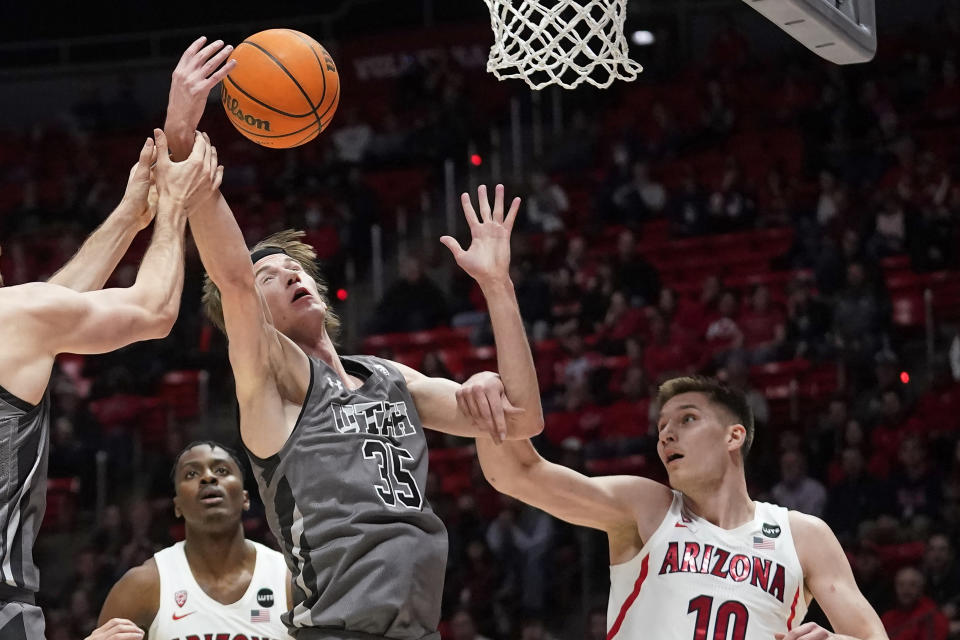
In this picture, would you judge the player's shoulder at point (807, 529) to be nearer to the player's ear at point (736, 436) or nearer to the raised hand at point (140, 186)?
the player's ear at point (736, 436)

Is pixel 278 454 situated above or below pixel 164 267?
below

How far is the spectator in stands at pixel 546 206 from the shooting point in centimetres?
1197

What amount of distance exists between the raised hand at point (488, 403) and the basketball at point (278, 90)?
92 centimetres

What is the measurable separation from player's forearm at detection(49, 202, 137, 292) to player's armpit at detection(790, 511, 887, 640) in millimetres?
2480

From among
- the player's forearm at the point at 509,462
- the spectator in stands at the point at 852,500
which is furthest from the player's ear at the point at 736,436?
the spectator in stands at the point at 852,500

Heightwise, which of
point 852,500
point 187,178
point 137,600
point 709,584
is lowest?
point 852,500

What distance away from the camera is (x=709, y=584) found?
14.4 feet

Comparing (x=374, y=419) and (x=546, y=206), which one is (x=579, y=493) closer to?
(x=374, y=419)

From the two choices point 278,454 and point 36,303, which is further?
point 278,454

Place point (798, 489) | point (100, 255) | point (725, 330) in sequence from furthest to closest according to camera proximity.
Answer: point (725, 330)
point (798, 489)
point (100, 255)

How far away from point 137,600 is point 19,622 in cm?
220

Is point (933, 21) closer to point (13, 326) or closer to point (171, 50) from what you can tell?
point (171, 50)

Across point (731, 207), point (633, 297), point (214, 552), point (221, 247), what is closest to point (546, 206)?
point (731, 207)

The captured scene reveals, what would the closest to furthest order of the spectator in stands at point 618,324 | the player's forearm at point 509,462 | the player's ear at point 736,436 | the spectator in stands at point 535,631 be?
the player's forearm at point 509,462, the player's ear at point 736,436, the spectator in stands at point 535,631, the spectator in stands at point 618,324
